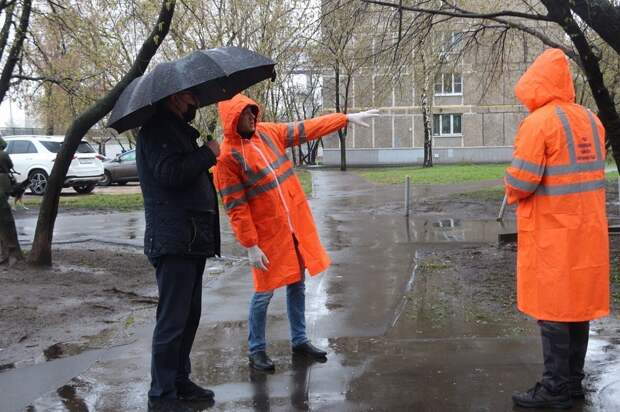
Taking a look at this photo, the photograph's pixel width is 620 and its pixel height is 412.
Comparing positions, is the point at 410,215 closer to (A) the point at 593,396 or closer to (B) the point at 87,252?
(B) the point at 87,252

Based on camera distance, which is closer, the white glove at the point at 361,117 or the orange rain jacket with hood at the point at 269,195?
the orange rain jacket with hood at the point at 269,195

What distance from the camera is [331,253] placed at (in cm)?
918

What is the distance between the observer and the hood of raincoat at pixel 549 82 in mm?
3623

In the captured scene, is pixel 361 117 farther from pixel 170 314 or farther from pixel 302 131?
pixel 170 314

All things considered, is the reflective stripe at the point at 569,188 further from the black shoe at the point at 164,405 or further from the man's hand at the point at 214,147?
the black shoe at the point at 164,405

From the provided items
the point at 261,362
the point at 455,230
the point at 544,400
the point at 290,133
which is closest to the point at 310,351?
the point at 261,362

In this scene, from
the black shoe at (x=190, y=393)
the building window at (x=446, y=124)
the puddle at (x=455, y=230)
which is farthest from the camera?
the building window at (x=446, y=124)

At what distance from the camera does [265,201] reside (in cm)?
439

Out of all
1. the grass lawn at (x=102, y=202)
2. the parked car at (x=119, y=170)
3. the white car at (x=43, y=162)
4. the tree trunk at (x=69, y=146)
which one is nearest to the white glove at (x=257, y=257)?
the tree trunk at (x=69, y=146)

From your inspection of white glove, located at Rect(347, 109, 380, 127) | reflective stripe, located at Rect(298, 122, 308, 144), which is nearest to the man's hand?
reflective stripe, located at Rect(298, 122, 308, 144)

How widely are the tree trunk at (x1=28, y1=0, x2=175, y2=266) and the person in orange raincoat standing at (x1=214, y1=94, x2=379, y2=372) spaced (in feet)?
13.2

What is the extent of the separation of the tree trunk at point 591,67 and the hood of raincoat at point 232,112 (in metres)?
4.61

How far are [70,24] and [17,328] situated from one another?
14.8ft

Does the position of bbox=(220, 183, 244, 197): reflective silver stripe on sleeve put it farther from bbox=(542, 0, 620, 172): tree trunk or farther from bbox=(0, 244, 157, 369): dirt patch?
bbox=(542, 0, 620, 172): tree trunk
